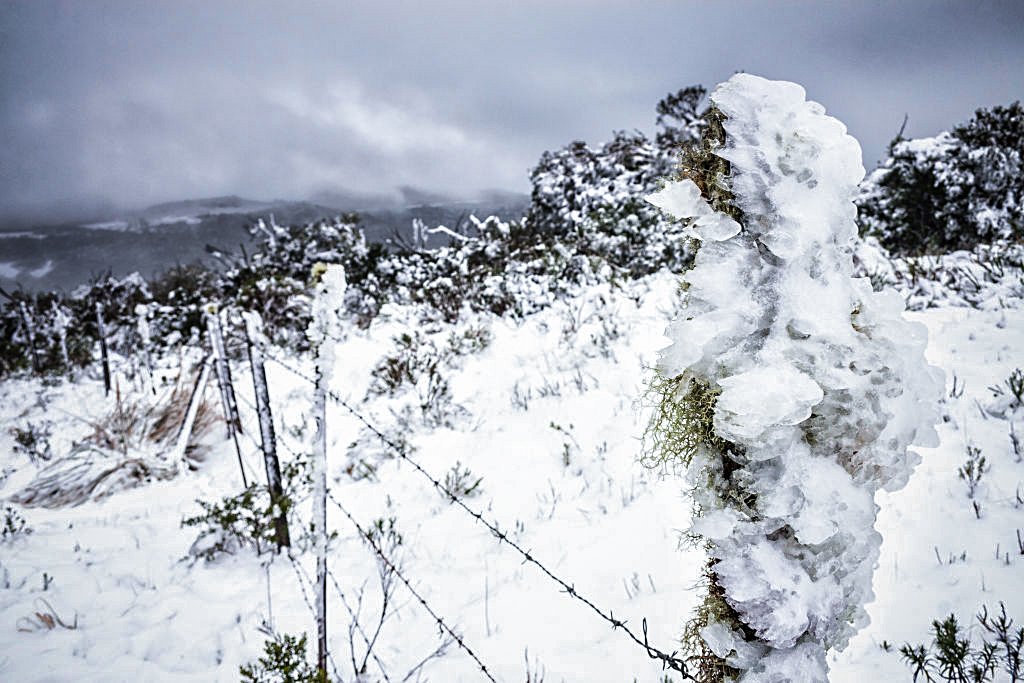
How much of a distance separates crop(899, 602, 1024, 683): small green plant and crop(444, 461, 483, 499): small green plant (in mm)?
2719

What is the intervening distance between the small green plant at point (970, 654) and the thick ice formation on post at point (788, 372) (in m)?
1.27

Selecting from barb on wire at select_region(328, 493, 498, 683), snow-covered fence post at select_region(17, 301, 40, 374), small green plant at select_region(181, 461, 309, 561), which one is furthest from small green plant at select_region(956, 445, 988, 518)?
snow-covered fence post at select_region(17, 301, 40, 374)

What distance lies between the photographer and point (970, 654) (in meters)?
1.72

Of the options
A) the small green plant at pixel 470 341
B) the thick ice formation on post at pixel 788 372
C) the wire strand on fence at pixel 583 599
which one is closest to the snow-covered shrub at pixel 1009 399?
the wire strand on fence at pixel 583 599

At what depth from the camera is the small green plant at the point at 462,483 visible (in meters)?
3.91

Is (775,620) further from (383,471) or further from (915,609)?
(383,471)

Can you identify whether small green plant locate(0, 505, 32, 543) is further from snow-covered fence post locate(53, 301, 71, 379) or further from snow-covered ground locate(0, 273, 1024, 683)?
snow-covered fence post locate(53, 301, 71, 379)

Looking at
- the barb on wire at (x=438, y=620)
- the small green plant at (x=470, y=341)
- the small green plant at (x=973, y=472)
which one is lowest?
the barb on wire at (x=438, y=620)

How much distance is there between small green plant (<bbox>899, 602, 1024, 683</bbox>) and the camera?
1.57 meters

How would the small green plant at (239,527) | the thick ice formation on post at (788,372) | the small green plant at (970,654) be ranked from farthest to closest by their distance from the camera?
1. the small green plant at (239,527)
2. the small green plant at (970,654)
3. the thick ice formation on post at (788,372)

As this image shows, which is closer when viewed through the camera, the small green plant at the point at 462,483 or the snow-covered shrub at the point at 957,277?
the small green plant at the point at 462,483

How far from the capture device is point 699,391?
0.85 meters

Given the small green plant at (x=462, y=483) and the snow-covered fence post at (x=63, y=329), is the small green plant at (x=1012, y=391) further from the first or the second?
the snow-covered fence post at (x=63, y=329)

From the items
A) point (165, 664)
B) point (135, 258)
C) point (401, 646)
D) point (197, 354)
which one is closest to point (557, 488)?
point (401, 646)
